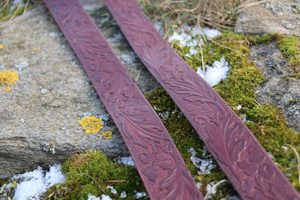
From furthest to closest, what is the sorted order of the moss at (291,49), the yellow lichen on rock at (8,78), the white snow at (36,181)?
the yellow lichen on rock at (8,78) < the moss at (291,49) < the white snow at (36,181)

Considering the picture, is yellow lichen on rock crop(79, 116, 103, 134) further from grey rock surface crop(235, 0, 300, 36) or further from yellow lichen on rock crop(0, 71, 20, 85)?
grey rock surface crop(235, 0, 300, 36)

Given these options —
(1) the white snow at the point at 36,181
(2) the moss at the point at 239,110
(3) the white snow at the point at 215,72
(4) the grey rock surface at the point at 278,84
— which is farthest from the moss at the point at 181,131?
(1) the white snow at the point at 36,181

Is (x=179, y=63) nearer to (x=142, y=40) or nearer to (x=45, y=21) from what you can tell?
(x=142, y=40)

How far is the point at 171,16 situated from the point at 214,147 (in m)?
1.09

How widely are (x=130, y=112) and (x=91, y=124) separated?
0.19 m

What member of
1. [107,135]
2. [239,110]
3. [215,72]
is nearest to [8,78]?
[107,135]

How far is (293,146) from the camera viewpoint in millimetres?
1596

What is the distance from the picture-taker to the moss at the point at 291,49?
1952 millimetres

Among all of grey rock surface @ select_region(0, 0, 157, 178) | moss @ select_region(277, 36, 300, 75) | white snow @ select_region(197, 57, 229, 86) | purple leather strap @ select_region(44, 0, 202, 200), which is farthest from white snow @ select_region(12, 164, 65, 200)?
moss @ select_region(277, 36, 300, 75)

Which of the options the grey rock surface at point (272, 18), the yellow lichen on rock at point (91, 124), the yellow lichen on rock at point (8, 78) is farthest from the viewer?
the grey rock surface at point (272, 18)

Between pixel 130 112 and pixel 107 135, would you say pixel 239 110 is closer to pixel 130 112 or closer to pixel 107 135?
pixel 130 112

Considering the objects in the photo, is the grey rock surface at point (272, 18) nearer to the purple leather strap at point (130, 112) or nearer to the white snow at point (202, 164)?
the purple leather strap at point (130, 112)

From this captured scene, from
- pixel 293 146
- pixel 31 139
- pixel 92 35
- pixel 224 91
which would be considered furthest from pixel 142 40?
pixel 293 146

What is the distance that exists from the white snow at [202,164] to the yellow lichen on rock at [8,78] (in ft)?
3.18
